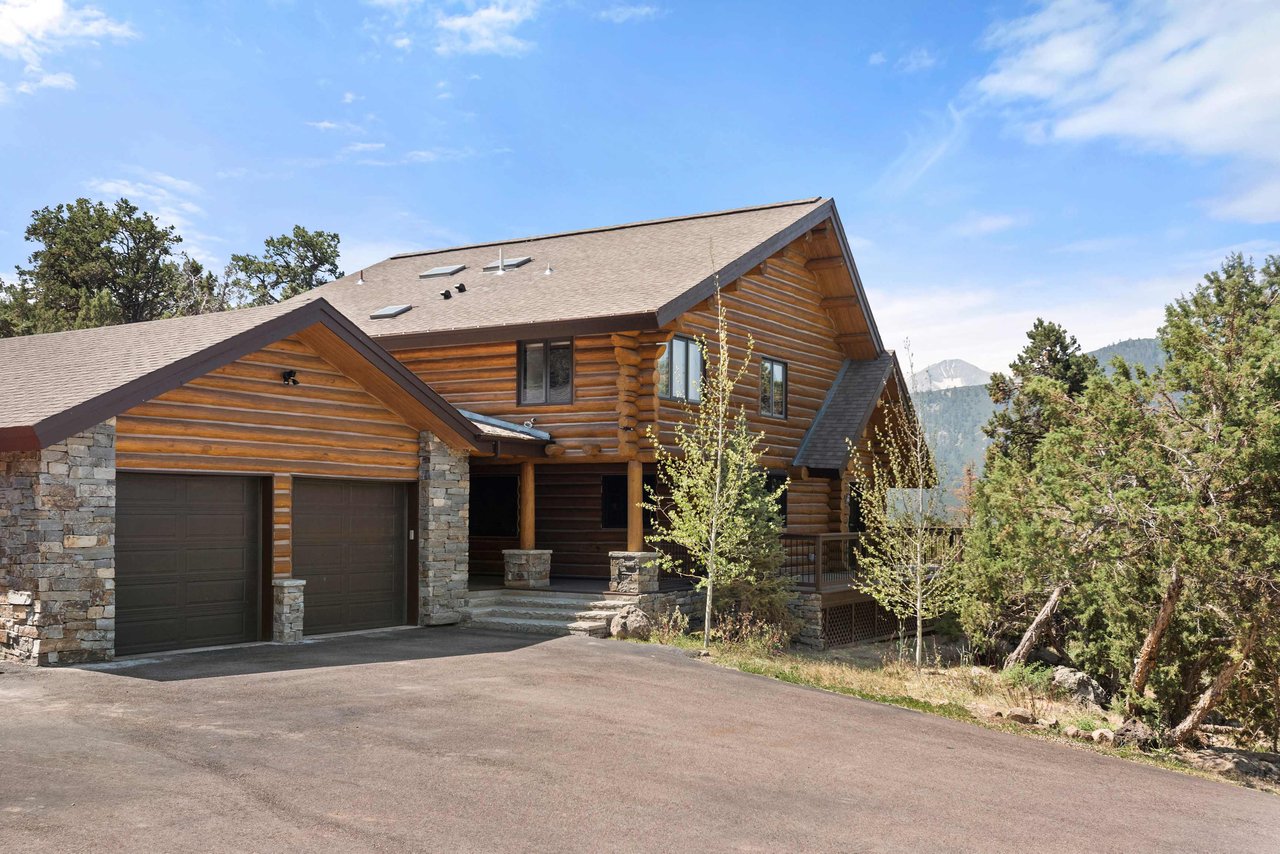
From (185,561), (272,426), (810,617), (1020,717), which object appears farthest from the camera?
(810,617)

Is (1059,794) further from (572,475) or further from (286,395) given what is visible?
(572,475)

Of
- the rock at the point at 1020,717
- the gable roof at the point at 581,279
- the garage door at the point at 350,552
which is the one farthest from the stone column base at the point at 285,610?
the rock at the point at 1020,717

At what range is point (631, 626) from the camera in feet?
56.6

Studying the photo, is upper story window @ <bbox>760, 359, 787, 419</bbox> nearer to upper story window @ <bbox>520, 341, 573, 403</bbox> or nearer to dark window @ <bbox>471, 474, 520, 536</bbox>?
upper story window @ <bbox>520, 341, 573, 403</bbox>

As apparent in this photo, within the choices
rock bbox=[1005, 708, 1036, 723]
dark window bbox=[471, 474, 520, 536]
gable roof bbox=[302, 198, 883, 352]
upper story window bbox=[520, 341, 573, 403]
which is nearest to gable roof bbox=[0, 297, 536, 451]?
upper story window bbox=[520, 341, 573, 403]

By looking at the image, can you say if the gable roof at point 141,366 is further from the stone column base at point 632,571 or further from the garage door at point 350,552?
the stone column base at point 632,571

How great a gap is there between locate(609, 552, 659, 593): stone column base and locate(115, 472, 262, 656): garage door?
620 centimetres

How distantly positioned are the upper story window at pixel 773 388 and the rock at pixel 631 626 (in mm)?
7297

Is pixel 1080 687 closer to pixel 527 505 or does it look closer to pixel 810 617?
pixel 810 617

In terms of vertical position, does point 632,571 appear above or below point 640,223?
below

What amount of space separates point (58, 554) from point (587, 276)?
12.3 meters

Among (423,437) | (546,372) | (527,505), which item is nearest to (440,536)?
(423,437)

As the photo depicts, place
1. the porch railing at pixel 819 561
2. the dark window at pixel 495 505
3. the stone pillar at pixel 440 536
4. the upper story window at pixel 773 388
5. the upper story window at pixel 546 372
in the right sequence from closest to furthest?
1. the stone pillar at pixel 440 536
2. the upper story window at pixel 546 372
3. the porch railing at pixel 819 561
4. the dark window at pixel 495 505
5. the upper story window at pixel 773 388

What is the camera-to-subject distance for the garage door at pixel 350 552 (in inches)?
635
